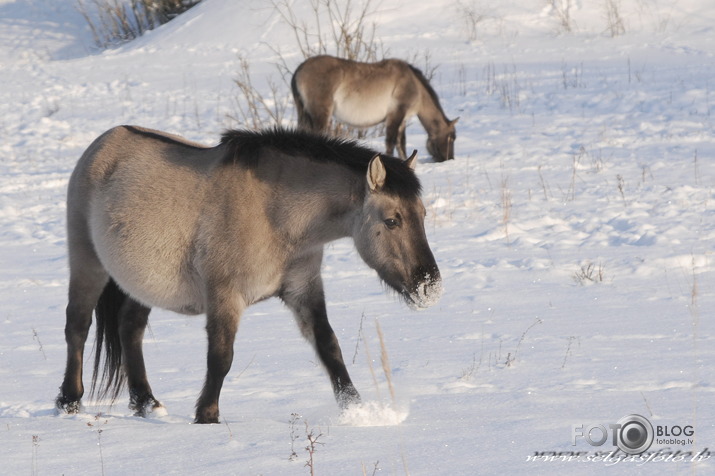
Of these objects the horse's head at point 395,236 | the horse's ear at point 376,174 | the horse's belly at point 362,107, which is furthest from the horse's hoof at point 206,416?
the horse's belly at point 362,107

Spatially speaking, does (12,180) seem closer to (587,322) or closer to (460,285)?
(460,285)

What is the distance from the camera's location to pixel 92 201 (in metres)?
5.02

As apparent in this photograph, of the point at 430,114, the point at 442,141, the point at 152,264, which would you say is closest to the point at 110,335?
the point at 152,264

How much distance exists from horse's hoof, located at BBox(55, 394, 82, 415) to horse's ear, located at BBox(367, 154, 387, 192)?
1.99 m

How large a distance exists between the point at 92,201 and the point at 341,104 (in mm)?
9602

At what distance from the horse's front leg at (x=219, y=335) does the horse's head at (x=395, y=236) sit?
2.27 feet

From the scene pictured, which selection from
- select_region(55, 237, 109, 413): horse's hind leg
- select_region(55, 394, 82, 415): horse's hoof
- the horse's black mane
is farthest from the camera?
select_region(55, 237, 109, 413): horse's hind leg

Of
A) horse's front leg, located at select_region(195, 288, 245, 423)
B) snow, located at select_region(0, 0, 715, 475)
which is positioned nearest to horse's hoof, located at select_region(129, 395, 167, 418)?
snow, located at select_region(0, 0, 715, 475)

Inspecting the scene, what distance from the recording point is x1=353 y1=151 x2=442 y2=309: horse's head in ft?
13.9

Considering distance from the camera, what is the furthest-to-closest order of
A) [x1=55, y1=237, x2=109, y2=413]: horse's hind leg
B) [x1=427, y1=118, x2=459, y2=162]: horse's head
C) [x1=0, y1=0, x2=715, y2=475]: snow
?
1. [x1=427, y1=118, x2=459, y2=162]: horse's head
2. [x1=55, y1=237, x2=109, y2=413]: horse's hind leg
3. [x1=0, y1=0, x2=715, y2=475]: snow

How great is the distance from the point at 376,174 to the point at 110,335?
2.01 metres

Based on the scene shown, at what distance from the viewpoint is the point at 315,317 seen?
468 centimetres

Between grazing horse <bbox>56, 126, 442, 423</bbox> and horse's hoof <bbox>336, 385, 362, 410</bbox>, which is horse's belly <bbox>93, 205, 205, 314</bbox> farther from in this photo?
horse's hoof <bbox>336, 385, 362, 410</bbox>

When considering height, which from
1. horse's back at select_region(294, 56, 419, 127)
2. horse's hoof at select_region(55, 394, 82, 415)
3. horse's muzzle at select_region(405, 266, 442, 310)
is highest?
horse's muzzle at select_region(405, 266, 442, 310)
